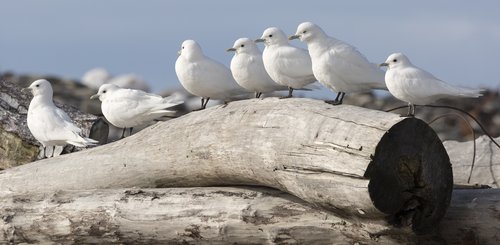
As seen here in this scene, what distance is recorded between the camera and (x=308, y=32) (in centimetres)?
1027

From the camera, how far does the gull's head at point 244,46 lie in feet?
36.4

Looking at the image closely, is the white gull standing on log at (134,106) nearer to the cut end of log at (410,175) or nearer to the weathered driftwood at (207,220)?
the weathered driftwood at (207,220)

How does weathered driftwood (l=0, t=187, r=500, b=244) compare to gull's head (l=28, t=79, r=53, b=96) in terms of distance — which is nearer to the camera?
weathered driftwood (l=0, t=187, r=500, b=244)

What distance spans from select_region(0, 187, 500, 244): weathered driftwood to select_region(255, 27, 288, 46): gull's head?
1604mm

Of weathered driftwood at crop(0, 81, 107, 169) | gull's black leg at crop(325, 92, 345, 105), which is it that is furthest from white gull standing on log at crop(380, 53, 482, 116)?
weathered driftwood at crop(0, 81, 107, 169)

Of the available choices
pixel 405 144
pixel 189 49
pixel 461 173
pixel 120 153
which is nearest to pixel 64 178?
pixel 120 153

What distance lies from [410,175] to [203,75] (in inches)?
133

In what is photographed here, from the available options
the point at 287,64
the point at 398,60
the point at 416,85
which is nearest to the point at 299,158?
the point at 416,85

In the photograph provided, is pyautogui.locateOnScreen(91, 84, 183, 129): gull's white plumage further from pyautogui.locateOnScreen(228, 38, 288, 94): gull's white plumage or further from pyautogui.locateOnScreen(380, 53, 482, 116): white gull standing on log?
pyautogui.locateOnScreen(380, 53, 482, 116): white gull standing on log

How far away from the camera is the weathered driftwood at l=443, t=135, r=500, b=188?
44.3 feet

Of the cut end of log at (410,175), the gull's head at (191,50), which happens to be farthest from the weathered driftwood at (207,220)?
the gull's head at (191,50)

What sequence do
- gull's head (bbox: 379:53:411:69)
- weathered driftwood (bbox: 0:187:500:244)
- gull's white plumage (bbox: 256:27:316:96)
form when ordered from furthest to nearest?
gull's white plumage (bbox: 256:27:316:96) → gull's head (bbox: 379:53:411:69) → weathered driftwood (bbox: 0:187:500:244)

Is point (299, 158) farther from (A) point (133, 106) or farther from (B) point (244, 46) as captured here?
(A) point (133, 106)

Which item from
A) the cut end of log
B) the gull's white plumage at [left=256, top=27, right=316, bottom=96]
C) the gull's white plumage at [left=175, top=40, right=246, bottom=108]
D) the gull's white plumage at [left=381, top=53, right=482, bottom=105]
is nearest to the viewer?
the cut end of log
